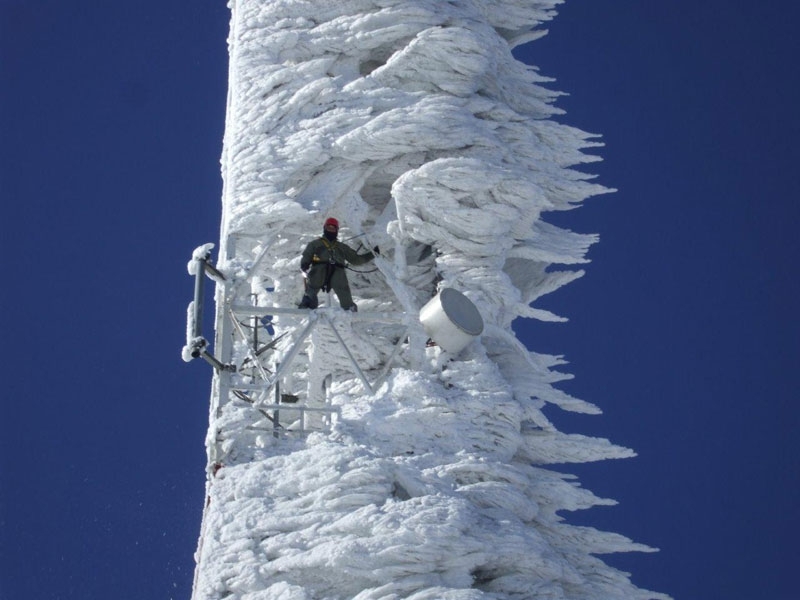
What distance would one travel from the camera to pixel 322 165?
31938mm

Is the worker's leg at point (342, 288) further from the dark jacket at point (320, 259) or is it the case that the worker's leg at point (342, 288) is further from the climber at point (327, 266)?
the dark jacket at point (320, 259)

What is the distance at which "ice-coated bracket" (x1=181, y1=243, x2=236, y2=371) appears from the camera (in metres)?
28.9

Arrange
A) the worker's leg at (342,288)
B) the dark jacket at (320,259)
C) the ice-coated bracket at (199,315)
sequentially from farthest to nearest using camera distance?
the worker's leg at (342,288) < the dark jacket at (320,259) < the ice-coated bracket at (199,315)

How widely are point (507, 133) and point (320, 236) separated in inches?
160

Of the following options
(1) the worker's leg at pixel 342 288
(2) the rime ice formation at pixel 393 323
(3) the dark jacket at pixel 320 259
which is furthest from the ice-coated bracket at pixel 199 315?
(1) the worker's leg at pixel 342 288

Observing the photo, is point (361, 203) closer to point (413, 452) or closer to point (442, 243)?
point (442, 243)

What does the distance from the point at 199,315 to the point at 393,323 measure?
3.58 metres

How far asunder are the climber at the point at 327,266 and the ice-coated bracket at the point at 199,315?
1414 millimetres

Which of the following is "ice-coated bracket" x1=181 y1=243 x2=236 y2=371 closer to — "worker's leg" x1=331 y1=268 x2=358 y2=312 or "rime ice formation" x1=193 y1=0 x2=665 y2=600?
"rime ice formation" x1=193 y1=0 x2=665 y2=600

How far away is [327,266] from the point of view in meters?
30.6

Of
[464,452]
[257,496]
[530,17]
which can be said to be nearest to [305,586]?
[257,496]

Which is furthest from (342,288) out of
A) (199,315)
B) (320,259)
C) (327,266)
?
(199,315)

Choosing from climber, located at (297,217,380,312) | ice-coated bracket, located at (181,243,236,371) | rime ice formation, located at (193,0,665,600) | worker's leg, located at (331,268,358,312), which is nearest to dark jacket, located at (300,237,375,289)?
climber, located at (297,217,380,312)

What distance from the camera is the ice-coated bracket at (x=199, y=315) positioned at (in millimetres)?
28938
